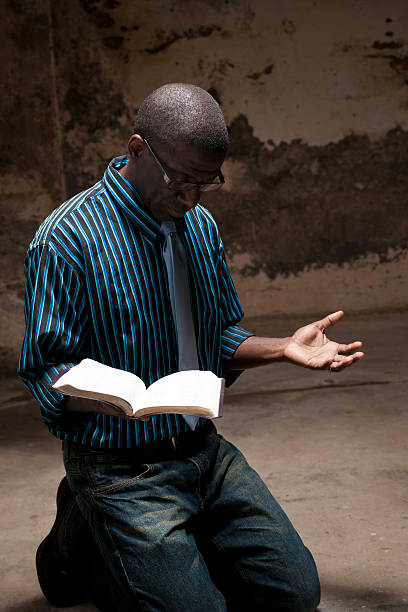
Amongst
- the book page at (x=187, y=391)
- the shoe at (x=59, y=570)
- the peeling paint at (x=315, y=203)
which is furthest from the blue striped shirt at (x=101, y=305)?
the peeling paint at (x=315, y=203)

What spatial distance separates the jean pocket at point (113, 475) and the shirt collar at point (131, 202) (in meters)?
0.61

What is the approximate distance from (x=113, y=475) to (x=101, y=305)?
45 cm

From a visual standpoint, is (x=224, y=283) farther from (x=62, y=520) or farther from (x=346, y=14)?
(x=346, y=14)

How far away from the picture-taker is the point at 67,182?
17.3 ft

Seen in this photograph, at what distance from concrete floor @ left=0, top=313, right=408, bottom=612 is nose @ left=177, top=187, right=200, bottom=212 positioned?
1.24 m

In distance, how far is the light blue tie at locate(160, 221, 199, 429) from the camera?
7.47 feet

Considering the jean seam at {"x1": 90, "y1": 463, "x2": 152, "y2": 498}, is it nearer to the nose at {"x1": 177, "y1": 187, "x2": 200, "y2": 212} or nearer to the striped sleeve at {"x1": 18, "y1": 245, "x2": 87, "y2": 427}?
the striped sleeve at {"x1": 18, "y1": 245, "x2": 87, "y2": 427}

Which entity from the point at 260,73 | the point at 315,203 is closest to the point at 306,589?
the point at 315,203

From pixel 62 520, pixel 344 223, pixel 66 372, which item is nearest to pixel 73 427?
pixel 66 372

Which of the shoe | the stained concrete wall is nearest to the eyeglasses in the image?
the shoe

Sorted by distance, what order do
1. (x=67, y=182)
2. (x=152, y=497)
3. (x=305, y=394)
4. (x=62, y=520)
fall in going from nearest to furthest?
1. (x=152, y=497)
2. (x=62, y=520)
3. (x=305, y=394)
4. (x=67, y=182)

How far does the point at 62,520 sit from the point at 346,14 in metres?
4.28

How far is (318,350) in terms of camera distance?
224 centimetres

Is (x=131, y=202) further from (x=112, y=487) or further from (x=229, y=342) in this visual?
(x=112, y=487)
